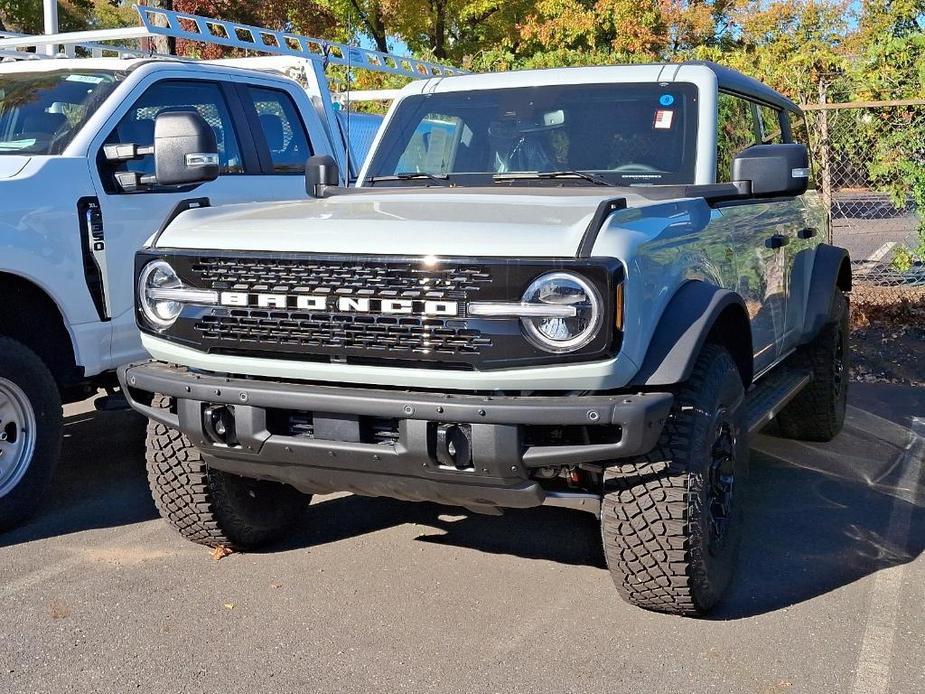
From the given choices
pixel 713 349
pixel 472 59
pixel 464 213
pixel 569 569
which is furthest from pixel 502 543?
pixel 472 59

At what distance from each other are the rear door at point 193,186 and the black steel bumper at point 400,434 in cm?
112

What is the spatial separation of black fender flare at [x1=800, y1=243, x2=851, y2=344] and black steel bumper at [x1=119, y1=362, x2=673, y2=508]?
2.68m

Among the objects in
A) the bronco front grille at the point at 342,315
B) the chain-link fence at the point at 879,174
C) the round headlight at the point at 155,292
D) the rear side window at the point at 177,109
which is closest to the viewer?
the bronco front grille at the point at 342,315

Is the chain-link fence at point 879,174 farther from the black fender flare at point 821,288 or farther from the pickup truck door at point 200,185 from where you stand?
the pickup truck door at point 200,185

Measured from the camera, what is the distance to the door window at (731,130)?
462 cm

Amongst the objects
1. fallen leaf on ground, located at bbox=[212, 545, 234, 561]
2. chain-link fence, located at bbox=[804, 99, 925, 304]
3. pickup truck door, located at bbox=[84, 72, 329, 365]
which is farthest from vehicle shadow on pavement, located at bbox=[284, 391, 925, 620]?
chain-link fence, located at bbox=[804, 99, 925, 304]

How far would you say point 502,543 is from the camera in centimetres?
462

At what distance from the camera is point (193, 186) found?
18.3ft

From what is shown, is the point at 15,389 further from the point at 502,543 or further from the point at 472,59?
the point at 472,59

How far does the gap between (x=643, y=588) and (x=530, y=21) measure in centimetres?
2129

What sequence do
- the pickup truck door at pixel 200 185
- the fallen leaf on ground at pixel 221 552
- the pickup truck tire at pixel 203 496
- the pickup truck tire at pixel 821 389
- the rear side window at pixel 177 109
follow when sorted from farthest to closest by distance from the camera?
the pickup truck tire at pixel 821 389 → the rear side window at pixel 177 109 → the pickup truck door at pixel 200 185 → the fallen leaf on ground at pixel 221 552 → the pickup truck tire at pixel 203 496

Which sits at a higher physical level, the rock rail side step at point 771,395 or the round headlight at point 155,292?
the round headlight at point 155,292

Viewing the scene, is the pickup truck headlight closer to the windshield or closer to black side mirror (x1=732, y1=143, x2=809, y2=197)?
the windshield

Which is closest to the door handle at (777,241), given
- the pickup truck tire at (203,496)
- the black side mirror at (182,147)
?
the pickup truck tire at (203,496)
